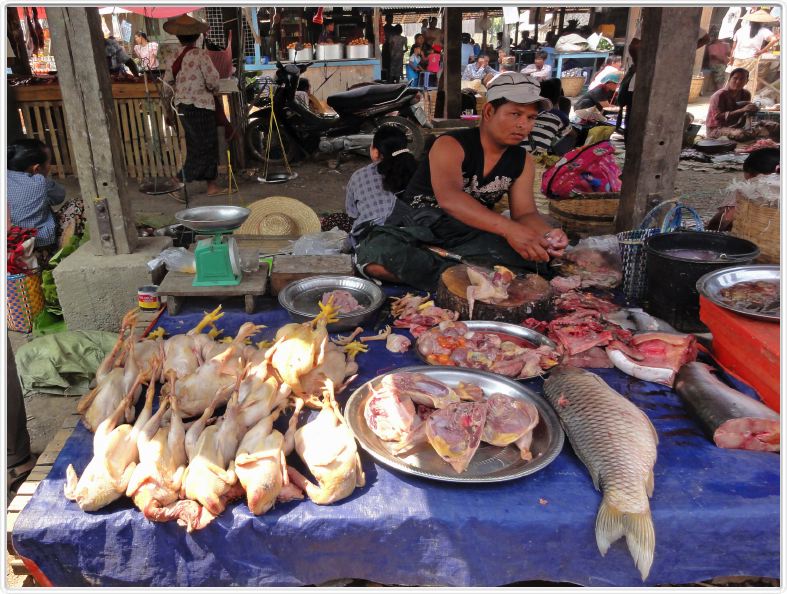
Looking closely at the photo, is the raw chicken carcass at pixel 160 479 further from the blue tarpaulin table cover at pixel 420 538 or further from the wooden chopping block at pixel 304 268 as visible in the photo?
the wooden chopping block at pixel 304 268

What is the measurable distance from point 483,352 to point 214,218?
1.64 m

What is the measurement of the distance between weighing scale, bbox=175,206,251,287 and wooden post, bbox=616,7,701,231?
281cm

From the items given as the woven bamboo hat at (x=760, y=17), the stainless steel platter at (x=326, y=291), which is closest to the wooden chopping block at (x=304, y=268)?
the stainless steel platter at (x=326, y=291)

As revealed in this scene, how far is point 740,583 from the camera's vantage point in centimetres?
209

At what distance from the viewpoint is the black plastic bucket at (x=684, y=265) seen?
113 inches

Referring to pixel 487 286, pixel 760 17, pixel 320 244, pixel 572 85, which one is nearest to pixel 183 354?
pixel 487 286

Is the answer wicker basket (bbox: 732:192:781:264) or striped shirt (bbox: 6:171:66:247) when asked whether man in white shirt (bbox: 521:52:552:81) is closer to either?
wicker basket (bbox: 732:192:781:264)

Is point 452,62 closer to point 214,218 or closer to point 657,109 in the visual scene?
point 657,109

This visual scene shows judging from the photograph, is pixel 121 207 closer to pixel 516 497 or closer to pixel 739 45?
pixel 516 497

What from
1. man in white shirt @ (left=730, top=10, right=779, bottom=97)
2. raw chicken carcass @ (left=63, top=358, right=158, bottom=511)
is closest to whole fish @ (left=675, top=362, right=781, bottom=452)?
raw chicken carcass @ (left=63, top=358, right=158, bottom=511)

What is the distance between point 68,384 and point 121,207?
1.23m

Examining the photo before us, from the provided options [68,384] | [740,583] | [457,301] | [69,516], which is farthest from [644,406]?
[68,384]

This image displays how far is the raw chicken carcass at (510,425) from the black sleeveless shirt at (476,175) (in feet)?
6.69

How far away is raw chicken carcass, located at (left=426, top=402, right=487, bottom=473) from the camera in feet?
6.34
